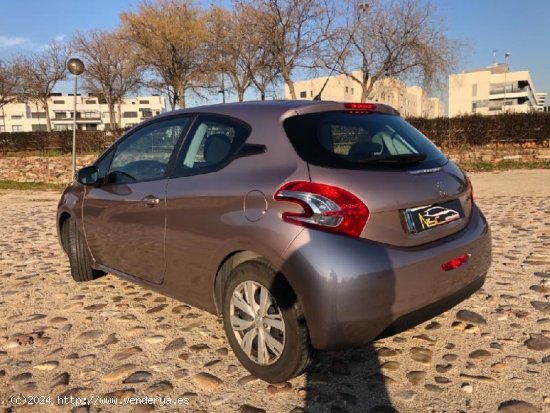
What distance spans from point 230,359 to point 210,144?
1.44m

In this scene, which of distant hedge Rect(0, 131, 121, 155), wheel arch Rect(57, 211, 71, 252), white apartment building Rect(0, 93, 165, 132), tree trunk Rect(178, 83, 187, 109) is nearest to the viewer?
wheel arch Rect(57, 211, 71, 252)

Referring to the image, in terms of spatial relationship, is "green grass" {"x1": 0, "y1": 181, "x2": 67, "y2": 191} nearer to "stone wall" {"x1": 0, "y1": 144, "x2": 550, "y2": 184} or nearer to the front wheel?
"stone wall" {"x1": 0, "y1": 144, "x2": 550, "y2": 184}

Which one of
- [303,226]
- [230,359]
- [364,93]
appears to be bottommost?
[230,359]

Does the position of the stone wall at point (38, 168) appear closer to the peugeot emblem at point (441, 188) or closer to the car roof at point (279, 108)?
the car roof at point (279, 108)

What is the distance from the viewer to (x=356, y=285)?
2.34 m

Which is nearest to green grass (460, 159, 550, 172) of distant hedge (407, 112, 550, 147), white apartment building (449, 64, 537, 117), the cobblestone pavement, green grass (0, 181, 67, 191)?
distant hedge (407, 112, 550, 147)

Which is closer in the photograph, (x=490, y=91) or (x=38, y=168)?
(x=38, y=168)

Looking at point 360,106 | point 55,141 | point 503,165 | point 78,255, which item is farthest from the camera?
point 55,141

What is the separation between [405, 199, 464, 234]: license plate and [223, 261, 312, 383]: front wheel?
2.56 feet

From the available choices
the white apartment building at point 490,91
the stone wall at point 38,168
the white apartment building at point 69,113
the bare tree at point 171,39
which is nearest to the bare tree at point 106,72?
the bare tree at point 171,39

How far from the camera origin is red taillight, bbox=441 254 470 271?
2.70m

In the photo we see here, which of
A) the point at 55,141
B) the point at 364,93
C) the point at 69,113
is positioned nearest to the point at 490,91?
the point at 364,93

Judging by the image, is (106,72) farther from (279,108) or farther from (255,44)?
(279,108)

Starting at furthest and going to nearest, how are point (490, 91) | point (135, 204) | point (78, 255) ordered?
1. point (490, 91)
2. point (78, 255)
3. point (135, 204)
